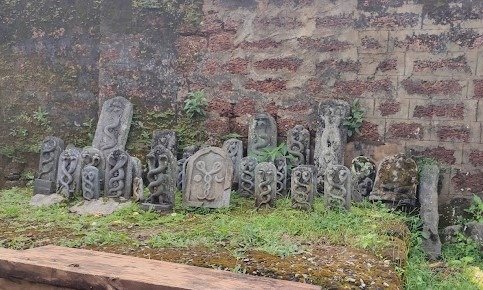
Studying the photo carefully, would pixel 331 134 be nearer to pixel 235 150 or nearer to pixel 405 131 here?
pixel 405 131

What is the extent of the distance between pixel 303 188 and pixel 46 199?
10.2ft

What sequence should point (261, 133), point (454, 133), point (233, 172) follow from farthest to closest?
point (261, 133) → point (454, 133) → point (233, 172)

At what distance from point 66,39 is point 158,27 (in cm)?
153

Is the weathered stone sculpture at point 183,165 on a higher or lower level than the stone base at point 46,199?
higher

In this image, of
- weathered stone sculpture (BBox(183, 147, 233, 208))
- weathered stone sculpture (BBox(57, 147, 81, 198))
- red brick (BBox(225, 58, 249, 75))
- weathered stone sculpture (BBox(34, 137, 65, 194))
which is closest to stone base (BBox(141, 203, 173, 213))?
weathered stone sculpture (BBox(183, 147, 233, 208))

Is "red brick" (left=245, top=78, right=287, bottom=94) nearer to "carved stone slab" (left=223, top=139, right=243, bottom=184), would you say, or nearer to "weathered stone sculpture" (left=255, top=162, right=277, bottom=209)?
"carved stone slab" (left=223, top=139, right=243, bottom=184)

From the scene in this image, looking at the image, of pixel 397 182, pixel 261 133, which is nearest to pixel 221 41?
pixel 261 133

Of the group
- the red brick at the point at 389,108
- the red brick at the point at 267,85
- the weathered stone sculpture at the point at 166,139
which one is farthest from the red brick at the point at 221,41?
the red brick at the point at 389,108

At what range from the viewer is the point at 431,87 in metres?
6.64

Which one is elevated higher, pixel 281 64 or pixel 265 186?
pixel 281 64

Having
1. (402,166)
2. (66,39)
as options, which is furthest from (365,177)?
(66,39)

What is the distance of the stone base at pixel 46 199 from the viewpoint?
6094 mm

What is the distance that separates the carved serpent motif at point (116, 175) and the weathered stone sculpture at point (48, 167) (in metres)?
0.93

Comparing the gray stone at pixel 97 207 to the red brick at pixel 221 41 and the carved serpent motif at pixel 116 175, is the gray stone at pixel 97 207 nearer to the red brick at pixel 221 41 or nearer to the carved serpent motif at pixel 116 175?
the carved serpent motif at pixel 116 175
